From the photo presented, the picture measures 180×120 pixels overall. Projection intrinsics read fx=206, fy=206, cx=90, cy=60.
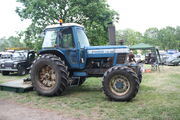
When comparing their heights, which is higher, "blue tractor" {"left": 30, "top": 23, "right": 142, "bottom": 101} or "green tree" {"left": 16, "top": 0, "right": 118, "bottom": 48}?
"green tree" {"left": 16, "top": 0, "right": 118, "bottom": 48}

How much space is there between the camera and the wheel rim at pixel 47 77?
6.90 meters

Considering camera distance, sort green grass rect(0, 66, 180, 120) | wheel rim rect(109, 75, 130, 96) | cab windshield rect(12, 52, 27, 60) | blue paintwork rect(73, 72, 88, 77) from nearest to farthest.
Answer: green grass rect(0, 66, 180, 120)
wheel rim rect(109, 75, 130, 96)
blue paintwork rect(73, 72, 88, 77)
cab windshield rect(12, 52, 27, 60)

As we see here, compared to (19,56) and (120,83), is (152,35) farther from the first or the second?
(120,83)

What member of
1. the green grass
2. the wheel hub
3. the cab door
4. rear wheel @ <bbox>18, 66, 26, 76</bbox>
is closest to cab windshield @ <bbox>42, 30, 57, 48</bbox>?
the cab door

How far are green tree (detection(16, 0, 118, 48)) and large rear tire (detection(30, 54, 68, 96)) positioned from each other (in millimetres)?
9756

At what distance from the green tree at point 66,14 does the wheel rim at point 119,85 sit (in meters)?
10.6

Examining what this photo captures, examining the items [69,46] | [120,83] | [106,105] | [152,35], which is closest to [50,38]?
[69,46]

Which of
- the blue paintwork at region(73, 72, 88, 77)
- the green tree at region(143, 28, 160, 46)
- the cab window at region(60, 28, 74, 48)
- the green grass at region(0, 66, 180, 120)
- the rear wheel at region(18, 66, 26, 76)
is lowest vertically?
the green grass at region(0, 66, 180, 120)

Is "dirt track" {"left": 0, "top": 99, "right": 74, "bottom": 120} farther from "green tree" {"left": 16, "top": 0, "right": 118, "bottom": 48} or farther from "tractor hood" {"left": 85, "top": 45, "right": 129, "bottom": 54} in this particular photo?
"green tree" {"left": 16, "top": 0, "right": 118, "bottom": 48}

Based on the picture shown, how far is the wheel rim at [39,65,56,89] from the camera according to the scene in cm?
690

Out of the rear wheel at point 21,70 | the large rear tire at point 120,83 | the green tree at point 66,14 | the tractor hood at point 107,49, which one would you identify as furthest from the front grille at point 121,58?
the green tree at point 66,14

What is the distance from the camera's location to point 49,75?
275 inches

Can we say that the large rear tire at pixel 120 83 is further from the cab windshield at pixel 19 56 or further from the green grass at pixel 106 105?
the cab windshield at pixel 19 56

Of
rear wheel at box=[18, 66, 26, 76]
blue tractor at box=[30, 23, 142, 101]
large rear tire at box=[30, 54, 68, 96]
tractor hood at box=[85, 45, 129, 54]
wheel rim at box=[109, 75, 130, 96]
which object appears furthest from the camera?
rear wheel at box=[18, 66, 26, 76]
